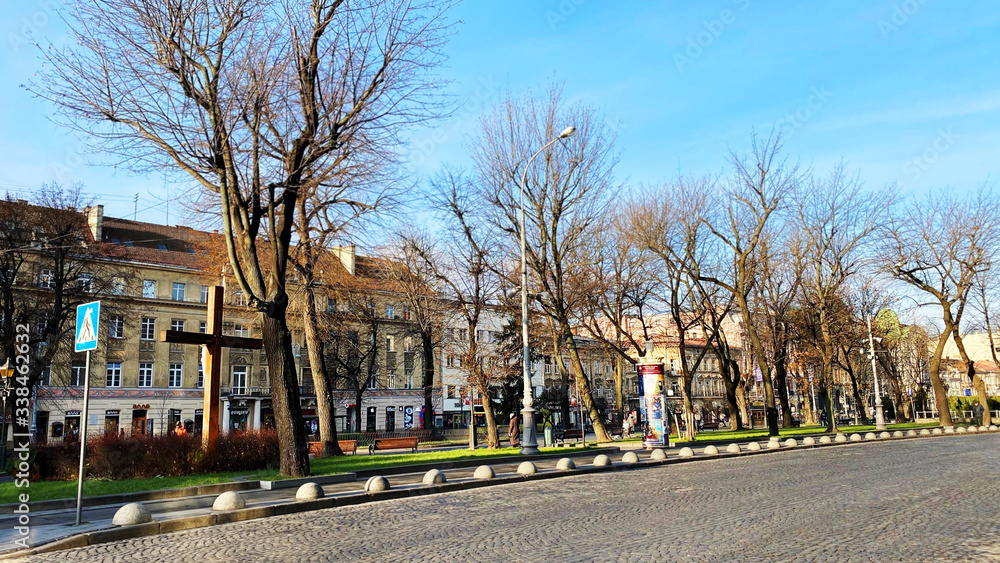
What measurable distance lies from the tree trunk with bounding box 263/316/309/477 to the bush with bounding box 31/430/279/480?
2.02 m

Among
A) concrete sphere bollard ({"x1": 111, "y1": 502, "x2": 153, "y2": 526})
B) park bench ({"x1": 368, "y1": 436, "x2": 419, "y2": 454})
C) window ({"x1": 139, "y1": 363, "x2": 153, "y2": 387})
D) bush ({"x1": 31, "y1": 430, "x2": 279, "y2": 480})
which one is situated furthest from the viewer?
window ({"x1": 139, "y1": 363, "x2": 153, "y2": 387})

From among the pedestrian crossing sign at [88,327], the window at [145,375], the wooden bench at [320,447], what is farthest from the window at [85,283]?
the pedestrian crossing sign at [88,327]

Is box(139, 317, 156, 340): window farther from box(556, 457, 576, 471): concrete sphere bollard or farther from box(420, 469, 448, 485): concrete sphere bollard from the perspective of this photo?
box(420, 469, 448, 485): concrete sphere bollard

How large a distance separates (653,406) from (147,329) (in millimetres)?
44217

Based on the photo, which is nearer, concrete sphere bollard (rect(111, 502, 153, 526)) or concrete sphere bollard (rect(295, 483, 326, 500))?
concrete sphere bollard (rect(111, 502, 153, 526))

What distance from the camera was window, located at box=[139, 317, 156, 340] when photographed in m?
55.3

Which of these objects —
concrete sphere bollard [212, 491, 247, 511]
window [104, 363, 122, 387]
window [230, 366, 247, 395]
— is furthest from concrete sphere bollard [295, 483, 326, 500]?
window [230, 366, 247, 395]

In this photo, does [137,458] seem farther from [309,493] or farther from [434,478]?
[434,478]

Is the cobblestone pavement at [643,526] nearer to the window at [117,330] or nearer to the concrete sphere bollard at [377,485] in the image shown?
the concrete sphere bollard at [377,485]

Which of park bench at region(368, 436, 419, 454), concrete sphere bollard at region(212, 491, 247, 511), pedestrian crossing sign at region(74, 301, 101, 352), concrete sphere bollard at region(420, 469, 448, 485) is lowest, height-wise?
park bench at region(368, 436, 419, 454)

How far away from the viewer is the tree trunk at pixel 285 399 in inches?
629

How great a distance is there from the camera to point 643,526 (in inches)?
365

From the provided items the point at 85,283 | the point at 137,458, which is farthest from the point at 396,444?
the point at 137,458

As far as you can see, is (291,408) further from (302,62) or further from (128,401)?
(128,401)
